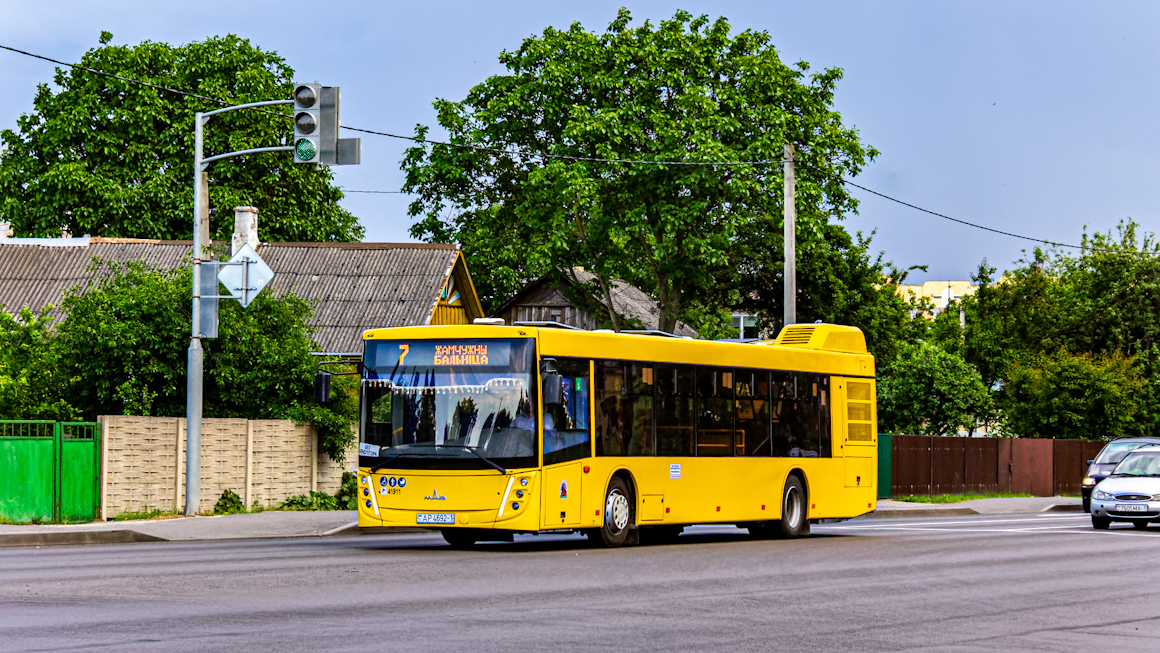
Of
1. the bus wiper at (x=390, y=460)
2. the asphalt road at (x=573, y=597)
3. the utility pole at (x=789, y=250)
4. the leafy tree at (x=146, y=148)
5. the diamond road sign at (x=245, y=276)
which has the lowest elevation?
the asphalt road at (x=573, y=597)

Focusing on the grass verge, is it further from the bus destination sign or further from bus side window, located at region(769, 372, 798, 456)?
the bus destination sign

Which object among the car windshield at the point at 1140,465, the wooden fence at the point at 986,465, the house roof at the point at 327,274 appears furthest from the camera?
the house roof at the point at 327,274

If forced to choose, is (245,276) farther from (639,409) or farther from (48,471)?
(639,409)

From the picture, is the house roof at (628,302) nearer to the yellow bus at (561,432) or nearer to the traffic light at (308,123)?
the yellow bus at (561,432)

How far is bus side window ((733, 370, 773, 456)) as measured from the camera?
22703 mm

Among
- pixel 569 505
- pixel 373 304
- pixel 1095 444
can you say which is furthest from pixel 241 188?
pixel 569 505

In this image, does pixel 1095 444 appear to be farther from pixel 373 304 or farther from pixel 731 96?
pixel 373 304

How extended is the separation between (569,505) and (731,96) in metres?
27.9

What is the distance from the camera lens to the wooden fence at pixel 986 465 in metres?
41.2

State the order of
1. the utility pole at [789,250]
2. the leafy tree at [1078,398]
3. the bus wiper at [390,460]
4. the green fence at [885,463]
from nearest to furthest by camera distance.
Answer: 1. the bus wiper at [390,460]
2. the utility pole at [789,250]
3. the green fence at [885,463]
4. the leafy tree at [1078,398]

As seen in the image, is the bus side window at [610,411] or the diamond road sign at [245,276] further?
the diamond road sign at [245,276]

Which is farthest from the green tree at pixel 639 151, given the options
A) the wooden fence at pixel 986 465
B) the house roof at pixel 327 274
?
the wooden fence at pixel 986 465

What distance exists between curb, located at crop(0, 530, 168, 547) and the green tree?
77.8 ft

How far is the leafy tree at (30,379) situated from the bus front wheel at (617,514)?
421 inches
